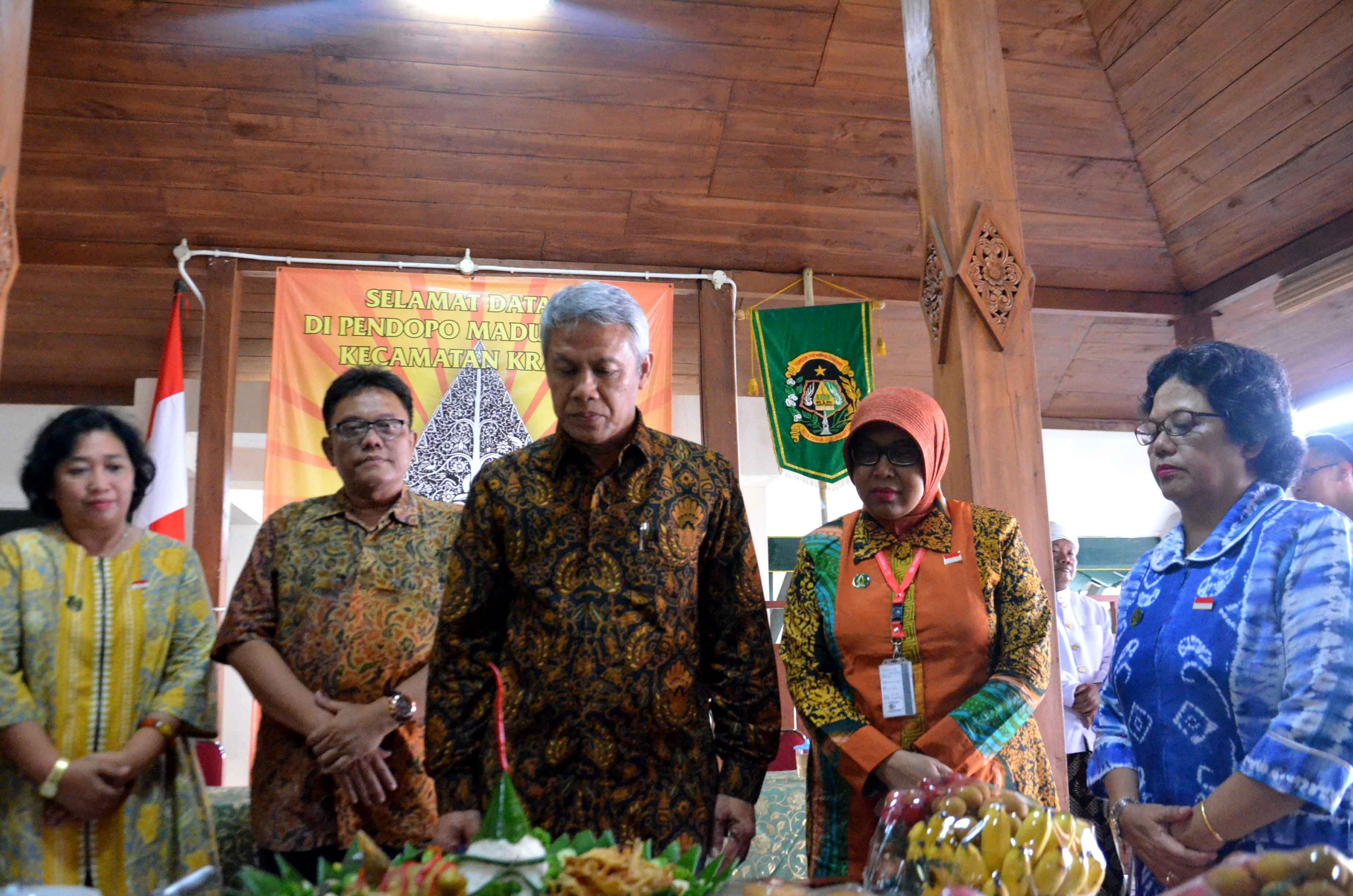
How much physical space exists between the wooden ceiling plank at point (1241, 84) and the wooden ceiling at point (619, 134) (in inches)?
0.4

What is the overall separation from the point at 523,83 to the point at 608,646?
3.74 meters

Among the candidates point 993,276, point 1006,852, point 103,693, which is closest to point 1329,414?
point 993,276

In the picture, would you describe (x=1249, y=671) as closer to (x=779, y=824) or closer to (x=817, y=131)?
(x=779, y=824)

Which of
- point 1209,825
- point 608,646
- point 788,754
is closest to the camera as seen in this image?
point 1209,825

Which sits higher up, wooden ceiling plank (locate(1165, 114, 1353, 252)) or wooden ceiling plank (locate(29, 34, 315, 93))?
wooden ceiling plank (locate(29, 34, 315, 93))

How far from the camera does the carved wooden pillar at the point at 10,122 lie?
2.89m

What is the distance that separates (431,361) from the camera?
484 centimetres

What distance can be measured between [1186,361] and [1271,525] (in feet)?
1.04

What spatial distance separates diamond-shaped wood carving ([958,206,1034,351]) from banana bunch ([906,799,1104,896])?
2.32m

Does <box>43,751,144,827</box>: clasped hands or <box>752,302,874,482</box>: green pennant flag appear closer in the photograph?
<box>43,751,144,827</box>: clasped hands

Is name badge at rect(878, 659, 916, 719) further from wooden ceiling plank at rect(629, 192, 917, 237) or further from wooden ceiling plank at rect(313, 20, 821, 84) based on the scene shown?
wooden ceiling plank at rect(629, 192, 917, 237)

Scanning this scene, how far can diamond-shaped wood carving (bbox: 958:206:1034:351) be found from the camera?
297 centimetres

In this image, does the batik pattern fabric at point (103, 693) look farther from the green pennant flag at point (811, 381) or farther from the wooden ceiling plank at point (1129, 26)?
the wooden ceiling plank at point (1129, 26)

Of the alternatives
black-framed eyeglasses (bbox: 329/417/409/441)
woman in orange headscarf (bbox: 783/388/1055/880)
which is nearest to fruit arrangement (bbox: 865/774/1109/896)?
woman in orange headscarf (bbox: 783/388/1055/880)
